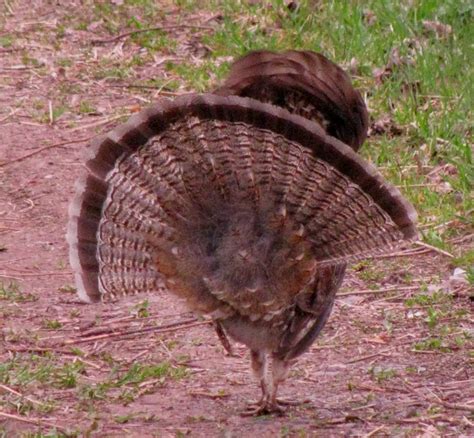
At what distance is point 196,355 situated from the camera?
22.8 ft

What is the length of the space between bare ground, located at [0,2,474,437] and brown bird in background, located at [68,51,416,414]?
466 millimetres

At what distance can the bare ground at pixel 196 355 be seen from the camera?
5.99 metres

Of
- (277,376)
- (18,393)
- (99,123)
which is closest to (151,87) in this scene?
(99,123)

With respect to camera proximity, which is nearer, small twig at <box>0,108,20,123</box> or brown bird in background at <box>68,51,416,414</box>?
brown bird in background at <box>68,51,416,414</box>

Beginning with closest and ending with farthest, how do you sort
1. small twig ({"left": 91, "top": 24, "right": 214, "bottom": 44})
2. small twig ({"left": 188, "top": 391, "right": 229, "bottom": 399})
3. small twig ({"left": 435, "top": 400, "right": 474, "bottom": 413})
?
small twig ({"left": 435, "top": 400, "right": 474, "bottom": 413})
small twig ({"left": 188, "top": 391, "right": 229, "bottom": 399})
small twig ({"left": 91, "top": 24, "right": 214, "bottom": 44})

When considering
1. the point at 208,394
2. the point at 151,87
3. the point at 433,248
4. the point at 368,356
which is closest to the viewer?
the point at 208,394

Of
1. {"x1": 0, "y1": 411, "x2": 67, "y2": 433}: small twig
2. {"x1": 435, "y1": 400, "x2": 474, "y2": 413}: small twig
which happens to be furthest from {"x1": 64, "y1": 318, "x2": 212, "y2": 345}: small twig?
{"x1": 435, "y1": 400, "x2": 474, "y2": 413}: small twig

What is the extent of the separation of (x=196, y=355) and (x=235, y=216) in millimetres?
1432

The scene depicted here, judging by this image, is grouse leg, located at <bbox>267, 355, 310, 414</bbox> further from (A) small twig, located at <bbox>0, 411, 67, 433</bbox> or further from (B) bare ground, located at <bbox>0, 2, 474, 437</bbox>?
(A) small twig, located at <bbox>0, 411, 67, 433</bbox>

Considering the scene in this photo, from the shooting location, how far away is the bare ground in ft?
19.6

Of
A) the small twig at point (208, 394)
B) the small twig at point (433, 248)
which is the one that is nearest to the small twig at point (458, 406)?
the small twig at point (208, 394)

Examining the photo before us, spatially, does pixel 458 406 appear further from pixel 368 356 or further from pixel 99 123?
pixel 99 123

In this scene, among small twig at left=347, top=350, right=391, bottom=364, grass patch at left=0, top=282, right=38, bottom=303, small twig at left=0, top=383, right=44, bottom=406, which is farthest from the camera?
grass patch at left=0, top=282, right=38, bottom=303

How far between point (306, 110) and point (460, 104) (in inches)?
143
